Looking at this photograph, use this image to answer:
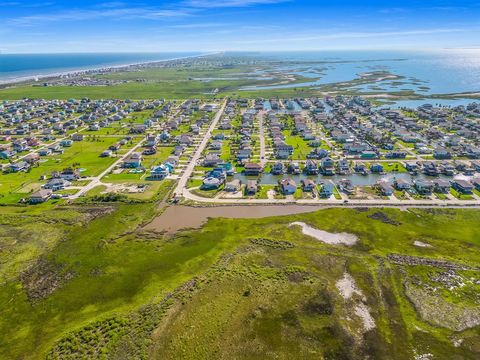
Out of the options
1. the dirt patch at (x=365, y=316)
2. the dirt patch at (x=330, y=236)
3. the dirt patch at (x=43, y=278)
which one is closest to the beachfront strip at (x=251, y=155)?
the dirt patch at (x=330, y=236)

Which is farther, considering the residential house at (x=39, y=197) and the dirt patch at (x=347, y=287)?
the residential house at (x=39, y=197)

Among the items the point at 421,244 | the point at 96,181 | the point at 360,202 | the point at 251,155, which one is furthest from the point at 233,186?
the point at 421,244

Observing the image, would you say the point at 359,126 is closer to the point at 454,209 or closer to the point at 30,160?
the point at 454,209

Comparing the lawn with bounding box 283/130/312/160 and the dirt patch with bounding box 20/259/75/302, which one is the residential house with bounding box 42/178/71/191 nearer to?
the dirt patch with bounding box 20/259/75/302

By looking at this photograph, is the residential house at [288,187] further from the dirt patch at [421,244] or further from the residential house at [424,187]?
the residential house at [424,187]

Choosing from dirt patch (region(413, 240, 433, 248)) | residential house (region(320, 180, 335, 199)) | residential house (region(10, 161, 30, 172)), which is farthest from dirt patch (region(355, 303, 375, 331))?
residential house (region(10, 161, 30, 172))

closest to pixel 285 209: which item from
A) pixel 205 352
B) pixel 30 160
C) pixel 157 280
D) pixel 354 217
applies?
pixel 354 217

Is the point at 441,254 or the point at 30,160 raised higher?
the point at 30,160
